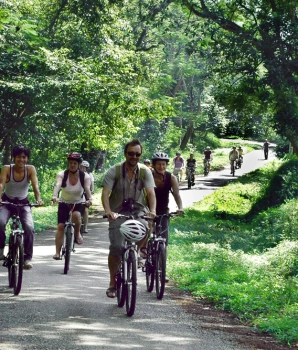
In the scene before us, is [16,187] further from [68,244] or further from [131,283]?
[131,283]

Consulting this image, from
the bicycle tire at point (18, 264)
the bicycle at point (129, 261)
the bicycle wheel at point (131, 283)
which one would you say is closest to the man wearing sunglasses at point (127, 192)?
the bicycle at point (129, 261)

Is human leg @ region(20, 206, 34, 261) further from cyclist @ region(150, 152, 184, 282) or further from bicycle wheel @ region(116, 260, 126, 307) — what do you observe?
cyclist @ region(150, 152, 184, 282)

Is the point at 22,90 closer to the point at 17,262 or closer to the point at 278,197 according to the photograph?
the point at 278,197

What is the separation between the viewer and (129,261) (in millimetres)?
8523

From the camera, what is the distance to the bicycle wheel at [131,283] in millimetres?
8341

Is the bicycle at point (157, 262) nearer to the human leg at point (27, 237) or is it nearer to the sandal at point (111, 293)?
the sandal at point (111, 293)

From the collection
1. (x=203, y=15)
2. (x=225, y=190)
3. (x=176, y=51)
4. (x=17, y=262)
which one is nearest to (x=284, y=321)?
(x=17, y=262)

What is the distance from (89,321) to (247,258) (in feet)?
24.3

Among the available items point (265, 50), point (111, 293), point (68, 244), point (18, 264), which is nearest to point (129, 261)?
point (111, 293)

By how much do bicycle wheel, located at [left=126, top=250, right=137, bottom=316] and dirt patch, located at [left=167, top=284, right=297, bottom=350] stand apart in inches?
33.0

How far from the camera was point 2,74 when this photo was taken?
26250 millimetres

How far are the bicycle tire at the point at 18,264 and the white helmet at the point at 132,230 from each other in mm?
1854

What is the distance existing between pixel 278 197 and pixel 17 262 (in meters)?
20.8

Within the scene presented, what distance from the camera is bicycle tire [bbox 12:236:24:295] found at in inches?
373
